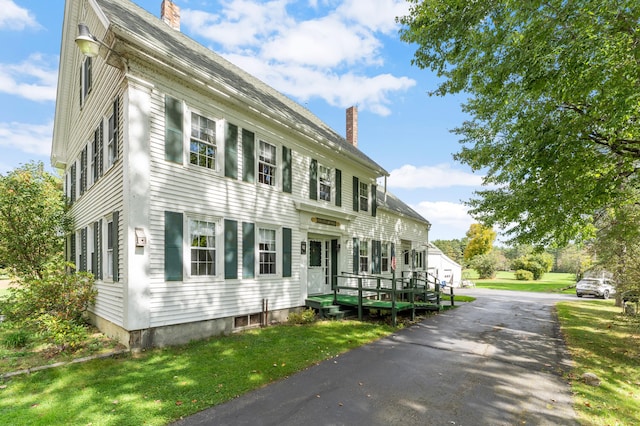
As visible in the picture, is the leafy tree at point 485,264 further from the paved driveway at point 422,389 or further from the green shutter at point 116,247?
the green shutter at point 116,247

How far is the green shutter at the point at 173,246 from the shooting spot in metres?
7.29

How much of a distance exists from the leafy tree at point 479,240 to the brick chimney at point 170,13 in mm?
38894

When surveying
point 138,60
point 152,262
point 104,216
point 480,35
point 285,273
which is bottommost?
point 285,273

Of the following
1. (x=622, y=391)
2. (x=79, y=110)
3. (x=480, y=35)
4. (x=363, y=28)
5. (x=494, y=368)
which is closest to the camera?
(x=622, y=391)

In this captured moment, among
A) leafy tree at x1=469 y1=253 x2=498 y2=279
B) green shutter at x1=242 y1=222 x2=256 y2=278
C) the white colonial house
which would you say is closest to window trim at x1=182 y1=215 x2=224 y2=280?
the white colonial house

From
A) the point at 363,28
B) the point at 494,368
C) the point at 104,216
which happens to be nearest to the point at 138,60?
the point at 104,216

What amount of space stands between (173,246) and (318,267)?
6.33 meters

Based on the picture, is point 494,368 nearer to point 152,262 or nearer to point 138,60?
point 152,262

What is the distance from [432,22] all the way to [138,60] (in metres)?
7.03

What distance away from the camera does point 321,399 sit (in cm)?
483

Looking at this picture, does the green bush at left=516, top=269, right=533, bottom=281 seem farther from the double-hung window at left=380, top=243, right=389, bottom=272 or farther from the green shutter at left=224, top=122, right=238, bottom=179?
the green shutter at left=224, top=122, right=238, bottom=179

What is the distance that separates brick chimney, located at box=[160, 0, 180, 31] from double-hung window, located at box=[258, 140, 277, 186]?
22.7 ft

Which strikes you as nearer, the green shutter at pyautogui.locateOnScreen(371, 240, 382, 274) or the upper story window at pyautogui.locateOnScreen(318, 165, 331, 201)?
the upper story window at pyautogui.locateOnScreen(318, 165, 331, 201)

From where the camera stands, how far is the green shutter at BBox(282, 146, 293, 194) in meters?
10.7
